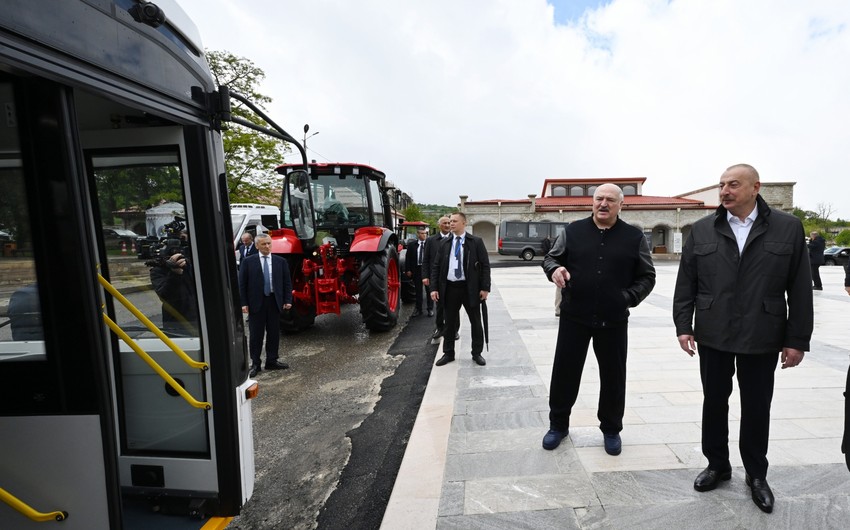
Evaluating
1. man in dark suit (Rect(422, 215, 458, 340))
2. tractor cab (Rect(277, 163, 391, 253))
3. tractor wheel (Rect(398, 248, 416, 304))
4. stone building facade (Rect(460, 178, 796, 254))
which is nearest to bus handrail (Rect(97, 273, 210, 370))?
man in dark suit (Rect(422, 215, 458, 340))

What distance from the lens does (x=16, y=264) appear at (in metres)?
1.51

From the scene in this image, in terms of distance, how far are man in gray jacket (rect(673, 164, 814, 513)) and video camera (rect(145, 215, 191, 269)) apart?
2.65 meters

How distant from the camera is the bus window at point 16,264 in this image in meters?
1.42

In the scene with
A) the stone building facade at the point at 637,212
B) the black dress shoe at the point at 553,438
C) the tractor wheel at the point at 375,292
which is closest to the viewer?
the black dress shoe at the point at 553,438

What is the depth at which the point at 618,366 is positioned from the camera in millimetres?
2996

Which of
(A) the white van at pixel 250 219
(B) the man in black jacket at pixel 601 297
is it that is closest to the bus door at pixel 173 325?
(B) the man in black jacket at pixel 601 297

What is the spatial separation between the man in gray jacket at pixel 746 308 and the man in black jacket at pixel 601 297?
0.36 meters

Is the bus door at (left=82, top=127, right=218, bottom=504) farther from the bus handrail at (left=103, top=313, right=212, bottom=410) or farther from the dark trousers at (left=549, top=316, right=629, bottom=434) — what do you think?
the dark trousers at (left=549, top=316, right=629, bottom=434)

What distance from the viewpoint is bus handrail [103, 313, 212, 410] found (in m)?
1.96

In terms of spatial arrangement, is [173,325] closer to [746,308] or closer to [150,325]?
[150,325]

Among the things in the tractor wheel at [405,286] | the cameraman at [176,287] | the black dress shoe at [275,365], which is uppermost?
the cameraman at [176,287]

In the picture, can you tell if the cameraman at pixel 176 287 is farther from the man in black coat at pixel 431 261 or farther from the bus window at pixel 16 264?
the man in black coat at pixel 431 261

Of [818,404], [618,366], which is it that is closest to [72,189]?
[618,366]

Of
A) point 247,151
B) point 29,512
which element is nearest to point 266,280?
point 29,512
